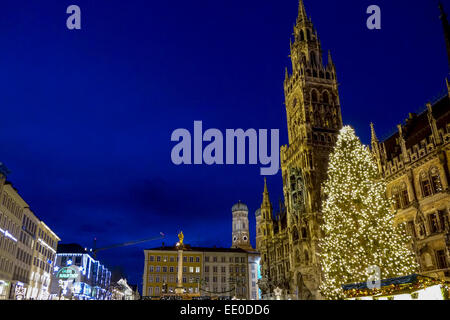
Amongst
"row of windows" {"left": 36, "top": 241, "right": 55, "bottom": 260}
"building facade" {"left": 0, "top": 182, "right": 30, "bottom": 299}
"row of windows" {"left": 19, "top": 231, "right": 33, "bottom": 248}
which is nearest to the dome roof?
"row of windows" {"left": 36, "top": 241, "right": 55, "bottom": 260}

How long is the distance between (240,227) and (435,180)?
118664 millimetres

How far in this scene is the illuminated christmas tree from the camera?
979 inches

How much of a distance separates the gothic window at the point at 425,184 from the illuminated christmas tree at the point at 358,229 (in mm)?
6453

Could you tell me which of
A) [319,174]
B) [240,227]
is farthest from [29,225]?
[240,227]

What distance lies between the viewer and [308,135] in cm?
6197

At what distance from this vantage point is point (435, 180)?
1210 inches

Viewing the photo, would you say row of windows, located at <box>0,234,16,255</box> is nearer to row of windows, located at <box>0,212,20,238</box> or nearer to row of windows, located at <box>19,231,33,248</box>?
row of windows, located at <box>0,212,20,238</box>

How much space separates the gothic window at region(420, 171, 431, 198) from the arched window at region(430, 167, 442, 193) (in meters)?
0.53

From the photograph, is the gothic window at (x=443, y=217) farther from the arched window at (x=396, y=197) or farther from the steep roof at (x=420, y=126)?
the steep roof at (x=420, y=126)

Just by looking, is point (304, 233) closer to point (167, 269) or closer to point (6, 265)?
point (6, 265)

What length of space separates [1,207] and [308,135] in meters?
49.1

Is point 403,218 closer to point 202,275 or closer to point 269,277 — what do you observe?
point 269,277

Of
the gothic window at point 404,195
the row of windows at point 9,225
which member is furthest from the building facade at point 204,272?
the gothic window at point 404,195
